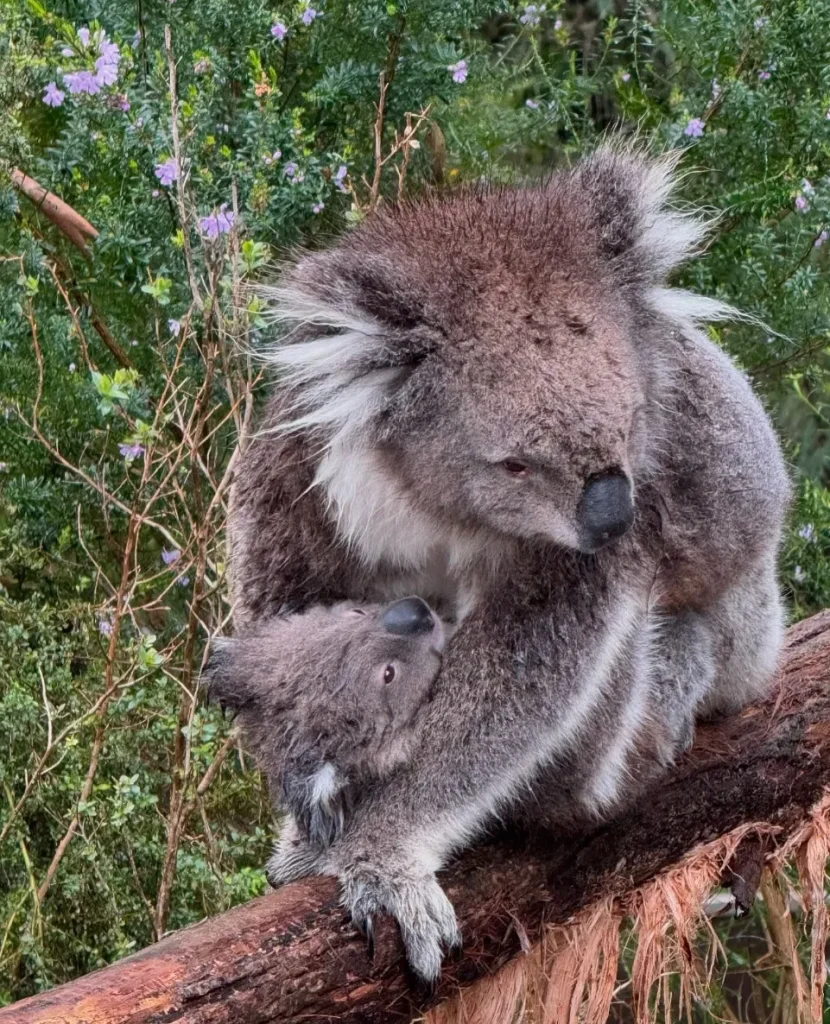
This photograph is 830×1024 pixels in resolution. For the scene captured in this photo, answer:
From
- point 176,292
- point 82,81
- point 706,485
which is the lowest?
point 706,485

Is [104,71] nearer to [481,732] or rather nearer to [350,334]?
[350,334]

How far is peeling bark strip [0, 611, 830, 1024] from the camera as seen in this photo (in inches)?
74.0

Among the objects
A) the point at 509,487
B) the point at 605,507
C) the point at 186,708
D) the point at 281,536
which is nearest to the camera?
the point at 605,507

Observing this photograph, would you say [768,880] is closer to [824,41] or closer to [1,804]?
[1,804]

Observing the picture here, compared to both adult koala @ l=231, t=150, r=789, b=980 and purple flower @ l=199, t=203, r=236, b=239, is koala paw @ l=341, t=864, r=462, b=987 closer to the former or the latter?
adult koala @ l=231, t=150, r=789, b=980

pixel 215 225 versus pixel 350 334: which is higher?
pixel 215 225

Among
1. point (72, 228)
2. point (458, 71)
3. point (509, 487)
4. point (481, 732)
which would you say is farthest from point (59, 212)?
point (481, 732)

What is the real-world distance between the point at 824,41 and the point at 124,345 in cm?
281

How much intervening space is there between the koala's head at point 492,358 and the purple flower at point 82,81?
1580mm

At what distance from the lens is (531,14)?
485 centimetres

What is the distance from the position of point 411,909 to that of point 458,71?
286cm

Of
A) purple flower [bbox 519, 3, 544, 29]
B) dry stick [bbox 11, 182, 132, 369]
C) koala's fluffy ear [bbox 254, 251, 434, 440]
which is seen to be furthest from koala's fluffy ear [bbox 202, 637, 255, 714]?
purple flower [bbox 519, 3, 544, 29]

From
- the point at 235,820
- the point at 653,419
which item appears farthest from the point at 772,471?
the point at 235,820

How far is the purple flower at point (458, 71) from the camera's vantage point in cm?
390
